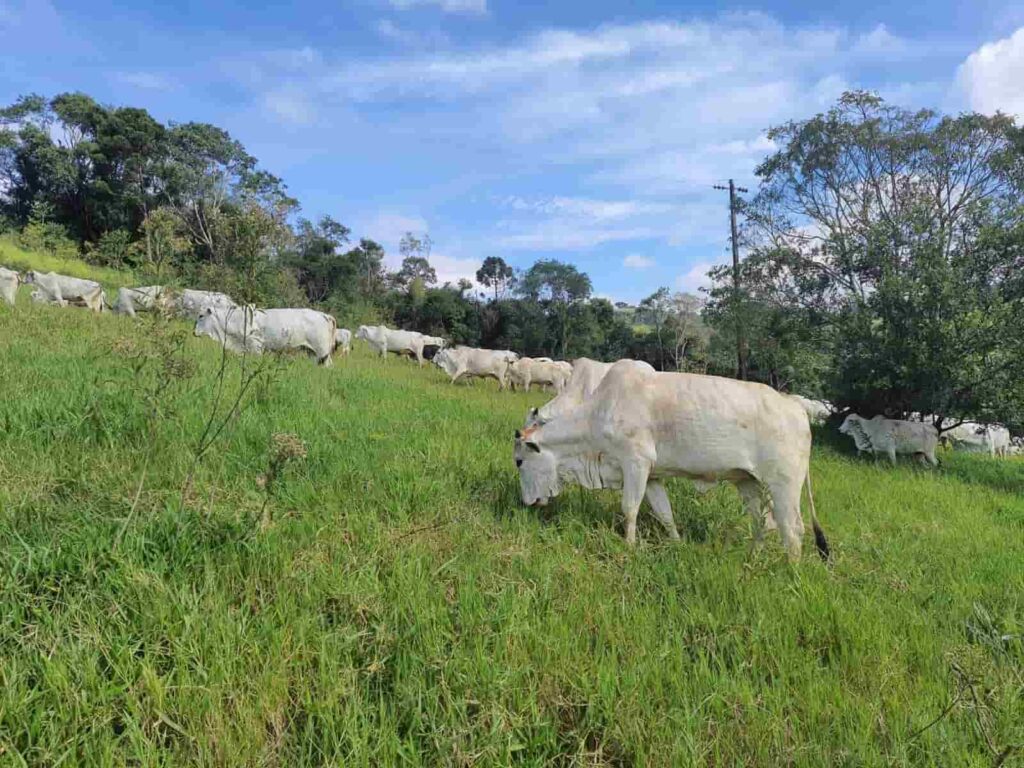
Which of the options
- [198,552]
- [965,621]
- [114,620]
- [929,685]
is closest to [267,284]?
[198,552]

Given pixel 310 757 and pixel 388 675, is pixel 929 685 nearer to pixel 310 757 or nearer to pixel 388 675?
pixel 388 675

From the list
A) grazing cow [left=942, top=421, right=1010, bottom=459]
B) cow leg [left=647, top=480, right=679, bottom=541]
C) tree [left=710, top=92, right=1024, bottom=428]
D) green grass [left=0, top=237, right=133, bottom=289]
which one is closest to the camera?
cow leg [left=647, top=480, right=679, bottom=541]

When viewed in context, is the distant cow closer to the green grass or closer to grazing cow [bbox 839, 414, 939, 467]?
grazing cow [bbox 839, 414, 939, 467]

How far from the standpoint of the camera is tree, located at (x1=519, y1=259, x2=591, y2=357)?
48.1 m

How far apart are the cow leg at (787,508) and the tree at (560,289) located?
4275cm

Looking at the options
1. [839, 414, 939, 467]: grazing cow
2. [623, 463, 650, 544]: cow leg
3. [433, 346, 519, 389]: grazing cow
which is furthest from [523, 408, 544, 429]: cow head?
[433, 346, 519, 389]: grazing cow

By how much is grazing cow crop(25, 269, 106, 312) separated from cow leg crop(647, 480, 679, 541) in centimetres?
1915

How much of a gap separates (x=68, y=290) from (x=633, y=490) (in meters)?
20.6

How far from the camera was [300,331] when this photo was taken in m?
13.8

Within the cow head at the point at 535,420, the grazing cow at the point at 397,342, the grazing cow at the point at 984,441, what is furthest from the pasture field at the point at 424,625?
the grazing cow at the point at 397,342

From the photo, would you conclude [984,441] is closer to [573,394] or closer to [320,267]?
[573,394]

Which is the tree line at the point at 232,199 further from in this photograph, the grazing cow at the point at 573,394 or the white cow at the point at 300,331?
the grazing cow at the point at 573,394

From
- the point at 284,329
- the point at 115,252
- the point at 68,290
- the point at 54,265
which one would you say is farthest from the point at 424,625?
the point at 54,265

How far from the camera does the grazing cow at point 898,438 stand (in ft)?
40.2
